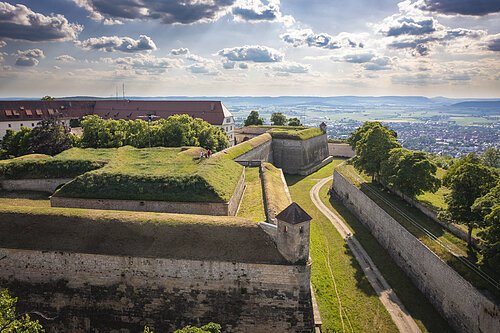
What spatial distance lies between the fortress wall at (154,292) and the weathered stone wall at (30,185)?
12.1 metres

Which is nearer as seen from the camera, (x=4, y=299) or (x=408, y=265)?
(x=4, y=299)

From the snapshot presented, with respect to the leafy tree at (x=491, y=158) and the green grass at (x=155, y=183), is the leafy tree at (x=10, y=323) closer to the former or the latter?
the green grass at (x=155, y=183)

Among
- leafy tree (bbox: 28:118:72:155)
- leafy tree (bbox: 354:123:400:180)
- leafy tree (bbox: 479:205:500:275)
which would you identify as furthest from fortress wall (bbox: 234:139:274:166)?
leafy tree (bbox: 479:205:500:275)

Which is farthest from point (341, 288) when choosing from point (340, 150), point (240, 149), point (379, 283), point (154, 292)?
point (340, 150)

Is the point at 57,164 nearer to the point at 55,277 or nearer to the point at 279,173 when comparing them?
the point at 55,277

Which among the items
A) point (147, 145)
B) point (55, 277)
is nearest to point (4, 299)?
point (55, 277)

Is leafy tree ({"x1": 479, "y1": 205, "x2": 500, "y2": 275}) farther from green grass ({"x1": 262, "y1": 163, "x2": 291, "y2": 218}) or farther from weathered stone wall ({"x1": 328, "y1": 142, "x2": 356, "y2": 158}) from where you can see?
weathered stone wall ({"x1": 328, "y1": 142, "x2": 356, "y2": 158})

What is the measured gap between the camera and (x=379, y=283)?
948 inches

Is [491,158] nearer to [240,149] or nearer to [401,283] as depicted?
[240,149]

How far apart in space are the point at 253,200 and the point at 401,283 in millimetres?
12500

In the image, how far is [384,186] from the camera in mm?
37156

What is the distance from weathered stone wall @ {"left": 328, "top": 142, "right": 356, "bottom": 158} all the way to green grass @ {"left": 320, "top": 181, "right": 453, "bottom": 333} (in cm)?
3583

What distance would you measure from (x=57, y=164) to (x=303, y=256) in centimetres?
2335

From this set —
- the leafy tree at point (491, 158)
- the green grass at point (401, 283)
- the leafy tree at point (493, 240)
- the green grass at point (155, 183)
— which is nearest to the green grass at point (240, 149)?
the green grass at point (155, 183)
